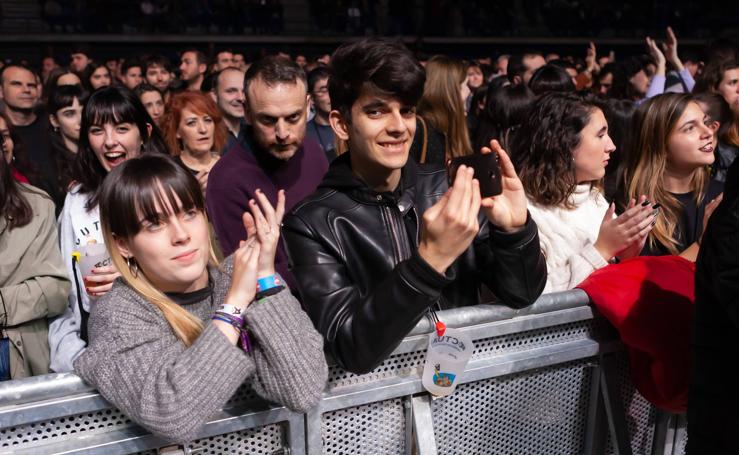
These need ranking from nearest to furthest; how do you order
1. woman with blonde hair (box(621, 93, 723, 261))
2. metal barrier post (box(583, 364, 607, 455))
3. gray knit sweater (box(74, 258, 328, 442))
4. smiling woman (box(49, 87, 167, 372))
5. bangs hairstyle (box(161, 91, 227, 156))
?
gray knit sweater (box(74, 258, 328, 442))
metal barrier post (box(583, 364, 607, 455))
smiling woman (box(49, 87, 167, 372))
woman with blonde hair (box(621, 93, 723, 261))
bangs hairstyle (box(161, 91, 227, 156))

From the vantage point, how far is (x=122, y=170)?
5.56ft

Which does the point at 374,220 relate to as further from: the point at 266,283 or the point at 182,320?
the point at 182,320

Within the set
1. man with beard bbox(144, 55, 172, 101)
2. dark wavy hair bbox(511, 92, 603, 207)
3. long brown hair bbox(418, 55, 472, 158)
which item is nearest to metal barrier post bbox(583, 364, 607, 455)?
dark wavy hair bbox(511, 92, 603, 207)

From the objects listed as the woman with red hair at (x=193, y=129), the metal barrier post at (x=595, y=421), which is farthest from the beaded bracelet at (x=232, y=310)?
the woman with red hair at (x=193, y=129)

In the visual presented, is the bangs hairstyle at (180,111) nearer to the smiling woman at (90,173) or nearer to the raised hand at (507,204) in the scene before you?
the smiling woman at (90,173)

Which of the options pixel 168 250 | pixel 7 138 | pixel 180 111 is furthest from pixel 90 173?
pixel 168 250

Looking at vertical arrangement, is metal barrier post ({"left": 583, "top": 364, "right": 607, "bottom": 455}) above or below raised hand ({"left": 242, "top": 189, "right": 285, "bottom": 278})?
below

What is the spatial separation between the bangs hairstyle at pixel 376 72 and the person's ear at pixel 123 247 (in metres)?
0.64

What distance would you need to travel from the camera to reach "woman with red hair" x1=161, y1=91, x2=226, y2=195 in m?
4.07

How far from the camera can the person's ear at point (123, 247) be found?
1672 mm

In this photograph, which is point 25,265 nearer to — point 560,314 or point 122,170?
point 122,170

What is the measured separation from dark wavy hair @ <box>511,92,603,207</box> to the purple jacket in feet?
2.94

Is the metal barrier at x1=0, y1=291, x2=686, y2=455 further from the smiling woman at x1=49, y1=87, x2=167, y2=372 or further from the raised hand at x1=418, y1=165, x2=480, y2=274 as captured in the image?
the smiling woman at x1=49, y1=87, x2=167, y2=372

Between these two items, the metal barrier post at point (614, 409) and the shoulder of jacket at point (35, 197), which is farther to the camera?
the shoulder of jacket at point (35, 197)
